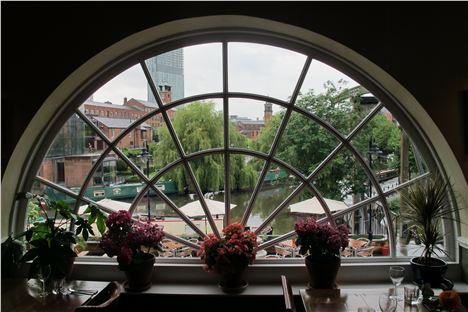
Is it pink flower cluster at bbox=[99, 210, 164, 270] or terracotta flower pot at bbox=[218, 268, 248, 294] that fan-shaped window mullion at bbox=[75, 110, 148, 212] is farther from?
terracotta flower pot at bbox=[218, 268, 248, 294]

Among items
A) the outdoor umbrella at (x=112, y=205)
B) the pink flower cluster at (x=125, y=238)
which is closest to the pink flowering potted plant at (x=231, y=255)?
the pink flower cluster at (x=125, y=238)

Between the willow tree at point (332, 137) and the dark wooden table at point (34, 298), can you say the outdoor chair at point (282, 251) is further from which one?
the dark wooden table at point (34, 298)

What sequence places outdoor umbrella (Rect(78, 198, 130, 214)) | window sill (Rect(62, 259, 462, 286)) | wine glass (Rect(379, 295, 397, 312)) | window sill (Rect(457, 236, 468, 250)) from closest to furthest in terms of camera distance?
wine glass (Rect(379, 295, 397, 312))
window sill (Rect(457, 236, 468, 250))
window sill (Rect(62, 259, 462, 286))
outdoor umbrella (Rect(78, 198, 130, 214))

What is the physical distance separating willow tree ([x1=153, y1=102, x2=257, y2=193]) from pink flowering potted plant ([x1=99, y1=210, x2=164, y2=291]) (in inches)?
19.7

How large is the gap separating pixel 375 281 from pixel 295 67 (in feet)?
5.99

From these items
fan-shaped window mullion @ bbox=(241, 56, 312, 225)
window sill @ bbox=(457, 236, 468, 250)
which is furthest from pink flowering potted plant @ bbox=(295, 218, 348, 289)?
window sill @ bbox=(457, 236, 468, 250)

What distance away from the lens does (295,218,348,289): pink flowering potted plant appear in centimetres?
258

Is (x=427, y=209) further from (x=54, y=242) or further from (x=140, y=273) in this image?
(x=54, y=242)

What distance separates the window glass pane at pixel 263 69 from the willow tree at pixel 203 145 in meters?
0.33

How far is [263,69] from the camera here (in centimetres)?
A: 298

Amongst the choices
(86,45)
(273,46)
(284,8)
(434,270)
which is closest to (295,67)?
(273,46)

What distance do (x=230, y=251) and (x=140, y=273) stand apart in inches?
27.6

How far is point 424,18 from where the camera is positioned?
264 centimetres

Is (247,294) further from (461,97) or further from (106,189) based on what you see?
(461,97)
